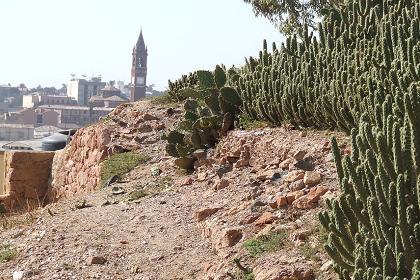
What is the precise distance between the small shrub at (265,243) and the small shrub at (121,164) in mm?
5477

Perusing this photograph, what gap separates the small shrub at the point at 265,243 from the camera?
6.43m

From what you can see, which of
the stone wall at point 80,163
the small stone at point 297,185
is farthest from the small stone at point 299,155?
the stone wall at point 80,163

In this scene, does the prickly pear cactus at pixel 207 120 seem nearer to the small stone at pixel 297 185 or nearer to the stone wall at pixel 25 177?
the small stone at pixel 297 185

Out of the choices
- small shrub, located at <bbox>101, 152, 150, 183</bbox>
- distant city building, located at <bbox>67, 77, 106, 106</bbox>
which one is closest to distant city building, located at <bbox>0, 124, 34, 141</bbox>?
distant city building, located at <bbox>67, 77, 106, 106</bbox>

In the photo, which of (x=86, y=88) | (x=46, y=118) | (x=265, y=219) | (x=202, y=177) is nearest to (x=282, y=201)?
(x=265, y=219)

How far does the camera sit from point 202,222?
7.98m

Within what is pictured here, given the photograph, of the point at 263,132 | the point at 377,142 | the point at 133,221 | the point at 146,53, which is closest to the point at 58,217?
the point at 133,221

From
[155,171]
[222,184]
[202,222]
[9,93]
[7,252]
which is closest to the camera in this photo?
[202,222]

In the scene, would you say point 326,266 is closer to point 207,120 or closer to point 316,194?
point 316,194

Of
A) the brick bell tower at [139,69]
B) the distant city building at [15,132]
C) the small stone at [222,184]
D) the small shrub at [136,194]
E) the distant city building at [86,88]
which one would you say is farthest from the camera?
the distant city building at [86,88]

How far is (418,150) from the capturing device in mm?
4941

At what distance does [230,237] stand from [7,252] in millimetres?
2804

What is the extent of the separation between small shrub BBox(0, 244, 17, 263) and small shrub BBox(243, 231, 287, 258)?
2.87 metres

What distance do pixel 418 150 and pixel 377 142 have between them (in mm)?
273
